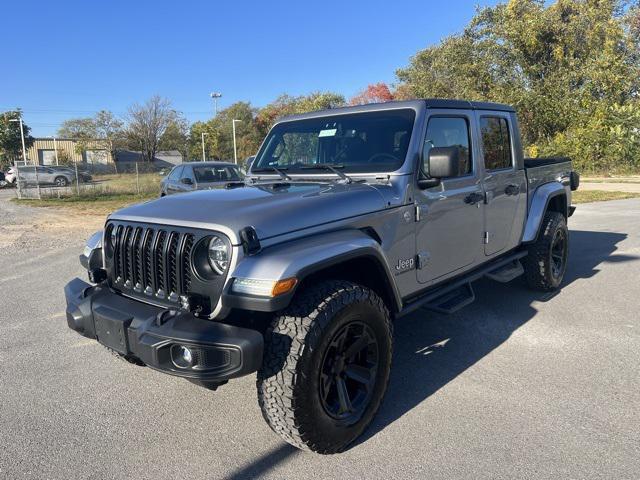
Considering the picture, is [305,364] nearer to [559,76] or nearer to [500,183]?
[500,183]

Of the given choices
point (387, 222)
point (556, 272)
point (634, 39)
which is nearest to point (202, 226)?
point (387, 222)

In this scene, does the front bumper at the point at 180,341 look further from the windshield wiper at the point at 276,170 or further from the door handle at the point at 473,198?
the door handle at the point at 473,198

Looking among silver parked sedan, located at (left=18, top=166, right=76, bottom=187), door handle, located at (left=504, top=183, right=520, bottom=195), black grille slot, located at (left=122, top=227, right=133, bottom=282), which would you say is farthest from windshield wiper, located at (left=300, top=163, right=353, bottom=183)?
silver parked sedan, located at (left=18, top=166, right=76, bottom=187)

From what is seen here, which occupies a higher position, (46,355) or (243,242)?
(243,242)

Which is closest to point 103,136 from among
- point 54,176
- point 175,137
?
point 175,137

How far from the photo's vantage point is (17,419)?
3174 millimetres

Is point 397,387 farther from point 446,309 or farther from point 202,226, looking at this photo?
point 202,226

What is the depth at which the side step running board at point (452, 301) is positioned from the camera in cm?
379

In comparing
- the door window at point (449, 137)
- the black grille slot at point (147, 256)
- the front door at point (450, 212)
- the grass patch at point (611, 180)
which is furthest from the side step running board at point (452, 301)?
the grass patch at point (611, 180)

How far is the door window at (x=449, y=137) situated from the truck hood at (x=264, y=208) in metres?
0.69

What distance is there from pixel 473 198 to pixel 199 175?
30.7 feet

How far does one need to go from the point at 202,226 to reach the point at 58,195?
69.7 ft

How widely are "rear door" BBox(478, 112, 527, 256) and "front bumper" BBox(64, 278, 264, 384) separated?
2.74 metres

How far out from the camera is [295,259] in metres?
2.54
